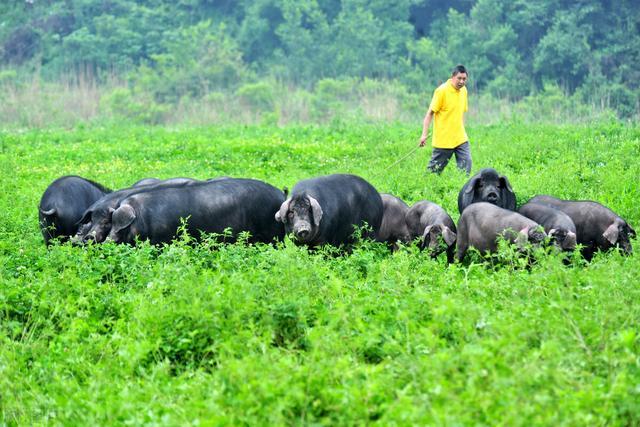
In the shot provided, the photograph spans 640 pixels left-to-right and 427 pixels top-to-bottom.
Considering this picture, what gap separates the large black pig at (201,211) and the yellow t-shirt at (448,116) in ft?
11.2

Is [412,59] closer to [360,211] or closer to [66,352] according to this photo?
[360,211]

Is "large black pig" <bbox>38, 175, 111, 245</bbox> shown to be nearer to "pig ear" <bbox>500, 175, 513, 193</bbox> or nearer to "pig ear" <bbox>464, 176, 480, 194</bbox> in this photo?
"pig ear" <bbox>464, 176, 480, 194</bbox>

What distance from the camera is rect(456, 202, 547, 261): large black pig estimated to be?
8.92 m

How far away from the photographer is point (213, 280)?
761 cm

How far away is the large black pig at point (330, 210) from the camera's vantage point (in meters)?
9.80

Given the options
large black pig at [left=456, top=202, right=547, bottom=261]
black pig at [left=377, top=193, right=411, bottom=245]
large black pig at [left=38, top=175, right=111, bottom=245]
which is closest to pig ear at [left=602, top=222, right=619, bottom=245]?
large black pig at [left=456, top=202, right=547, bottom=261]

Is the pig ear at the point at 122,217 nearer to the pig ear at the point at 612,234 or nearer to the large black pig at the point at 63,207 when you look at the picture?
the large black pig at the point at 63,207

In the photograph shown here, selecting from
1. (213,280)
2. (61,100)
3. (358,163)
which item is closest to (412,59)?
(61,100)

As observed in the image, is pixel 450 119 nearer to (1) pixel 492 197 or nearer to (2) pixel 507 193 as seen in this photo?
(2) pixel 507 193

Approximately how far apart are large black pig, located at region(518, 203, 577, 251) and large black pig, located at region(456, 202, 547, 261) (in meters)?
0.20

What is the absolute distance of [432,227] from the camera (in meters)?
10.0

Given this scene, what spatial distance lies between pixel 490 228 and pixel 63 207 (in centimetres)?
474

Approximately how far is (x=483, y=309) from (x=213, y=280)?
7.05ft

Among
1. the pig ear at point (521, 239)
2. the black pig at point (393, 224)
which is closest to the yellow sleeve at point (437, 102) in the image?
the black pig at point (393, 224)
